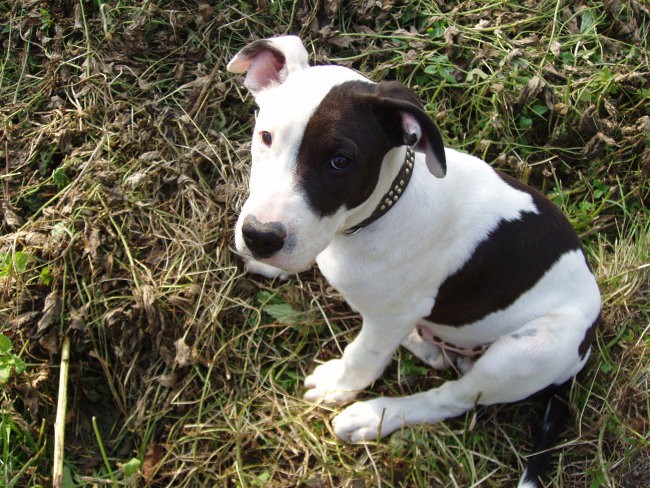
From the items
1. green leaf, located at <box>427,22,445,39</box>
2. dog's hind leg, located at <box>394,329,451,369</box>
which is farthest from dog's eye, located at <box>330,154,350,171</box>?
green leaf, located at <box>427,22,445,39</box>

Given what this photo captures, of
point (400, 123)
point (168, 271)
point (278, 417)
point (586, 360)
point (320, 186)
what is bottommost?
point (278, 417)

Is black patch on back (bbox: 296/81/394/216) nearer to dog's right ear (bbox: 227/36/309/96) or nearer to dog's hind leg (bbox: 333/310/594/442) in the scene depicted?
dog's right ear (bbox: 227/36/309/96)

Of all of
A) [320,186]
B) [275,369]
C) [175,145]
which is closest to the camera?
[320,186]

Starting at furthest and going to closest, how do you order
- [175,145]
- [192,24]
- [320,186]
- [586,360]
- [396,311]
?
[192,24], [175,145], [586,360], [396,311], [320,186]

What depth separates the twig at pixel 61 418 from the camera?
3295 millimetres

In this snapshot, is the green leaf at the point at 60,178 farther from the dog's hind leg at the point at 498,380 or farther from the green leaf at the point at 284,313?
the dog's hind leg at the point at 498,380

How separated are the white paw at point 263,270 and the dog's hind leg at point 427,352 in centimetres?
92

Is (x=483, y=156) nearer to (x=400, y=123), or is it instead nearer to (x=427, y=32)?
(x=427, y=32)

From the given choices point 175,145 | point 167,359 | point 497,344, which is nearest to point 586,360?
point 497,344

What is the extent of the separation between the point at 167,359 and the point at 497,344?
1.93m

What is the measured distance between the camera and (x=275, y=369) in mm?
3895

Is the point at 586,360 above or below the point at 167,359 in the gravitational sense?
above

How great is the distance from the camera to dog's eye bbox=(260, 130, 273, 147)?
2.46 m

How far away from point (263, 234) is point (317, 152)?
1.26 ft
